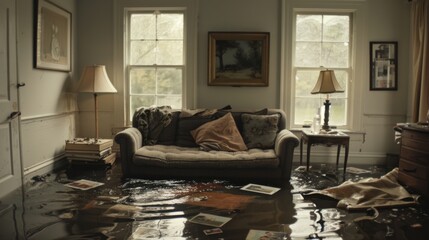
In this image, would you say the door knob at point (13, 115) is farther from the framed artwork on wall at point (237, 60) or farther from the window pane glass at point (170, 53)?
the framed artwork on wall at point (237, 60)

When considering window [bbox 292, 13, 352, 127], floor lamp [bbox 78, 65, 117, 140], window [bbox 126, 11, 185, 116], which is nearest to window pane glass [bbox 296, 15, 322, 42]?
window [bbox 292, 13, 352, 127]

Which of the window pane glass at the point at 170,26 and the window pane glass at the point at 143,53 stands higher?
the window pane glass at the point at 170,26

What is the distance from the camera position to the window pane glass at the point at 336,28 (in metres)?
4.80

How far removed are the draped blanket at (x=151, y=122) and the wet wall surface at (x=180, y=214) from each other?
637 millimetres

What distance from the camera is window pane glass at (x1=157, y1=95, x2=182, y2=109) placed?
192 inches

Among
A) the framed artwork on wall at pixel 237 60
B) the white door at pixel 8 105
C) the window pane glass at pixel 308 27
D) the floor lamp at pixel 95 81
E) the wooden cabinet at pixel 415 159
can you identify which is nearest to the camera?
the wooden cabinet at pixel 415 159

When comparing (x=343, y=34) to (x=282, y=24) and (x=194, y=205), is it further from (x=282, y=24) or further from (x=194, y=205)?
(x=194, y=205)

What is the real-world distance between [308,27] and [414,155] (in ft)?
7.52

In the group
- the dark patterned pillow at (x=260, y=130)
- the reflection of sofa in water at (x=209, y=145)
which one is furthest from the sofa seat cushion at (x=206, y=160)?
the dark patterned pillow at (x=260, y=130)

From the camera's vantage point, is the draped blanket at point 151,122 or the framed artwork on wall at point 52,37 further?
the draped blanket at point 151,122

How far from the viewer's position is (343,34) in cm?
481

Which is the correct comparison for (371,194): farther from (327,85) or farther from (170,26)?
(170,26)

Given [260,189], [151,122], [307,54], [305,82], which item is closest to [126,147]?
[151,122]

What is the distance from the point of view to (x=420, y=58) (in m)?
4.33
